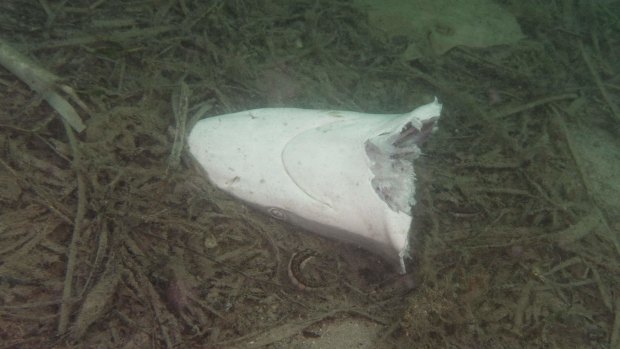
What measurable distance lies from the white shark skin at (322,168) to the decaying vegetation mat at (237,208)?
0.61 feet

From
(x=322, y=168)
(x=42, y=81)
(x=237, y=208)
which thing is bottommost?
(x=237, y=208)

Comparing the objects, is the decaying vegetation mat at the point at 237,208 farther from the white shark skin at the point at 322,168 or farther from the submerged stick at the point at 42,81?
the white shark skin at the point at 322,168

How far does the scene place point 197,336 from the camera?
2.42m

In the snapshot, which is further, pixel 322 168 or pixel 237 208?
pixel 237 208

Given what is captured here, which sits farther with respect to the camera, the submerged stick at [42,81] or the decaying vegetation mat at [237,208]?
the submerged stick at [42,81]

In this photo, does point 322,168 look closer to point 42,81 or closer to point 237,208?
point 237,208

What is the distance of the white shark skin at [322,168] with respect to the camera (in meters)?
2.63

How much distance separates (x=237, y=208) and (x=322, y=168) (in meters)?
0.73

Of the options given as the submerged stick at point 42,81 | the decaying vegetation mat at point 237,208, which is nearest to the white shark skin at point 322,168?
the decaying vegetation mat at point 237,208

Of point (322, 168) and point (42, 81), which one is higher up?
point (42, 81)

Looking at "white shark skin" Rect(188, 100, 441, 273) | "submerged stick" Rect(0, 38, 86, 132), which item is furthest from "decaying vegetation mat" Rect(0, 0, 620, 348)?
"white shark skin" Rect(188, 100, 441, 273)

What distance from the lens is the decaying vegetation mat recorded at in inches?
97.4

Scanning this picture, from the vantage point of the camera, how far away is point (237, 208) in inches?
120

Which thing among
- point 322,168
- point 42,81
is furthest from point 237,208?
point 42,81
